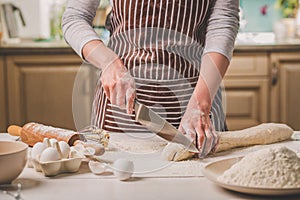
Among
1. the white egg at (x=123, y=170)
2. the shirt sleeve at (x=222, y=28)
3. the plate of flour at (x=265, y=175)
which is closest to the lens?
the plate of flour at (x=265, y=175)

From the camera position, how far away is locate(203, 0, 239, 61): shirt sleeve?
143 cm

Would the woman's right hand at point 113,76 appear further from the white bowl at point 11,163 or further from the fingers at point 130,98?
the white bowl at point 11,163

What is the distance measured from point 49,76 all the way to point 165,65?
152 centimetres

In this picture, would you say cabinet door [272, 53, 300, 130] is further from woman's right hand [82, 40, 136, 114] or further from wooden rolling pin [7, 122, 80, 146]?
wooden rolling pin [7, 122, 80, 146]

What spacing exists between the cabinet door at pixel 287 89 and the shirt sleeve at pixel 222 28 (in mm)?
1506

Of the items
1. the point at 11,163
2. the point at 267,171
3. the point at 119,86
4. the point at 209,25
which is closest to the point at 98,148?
the point at 119,86

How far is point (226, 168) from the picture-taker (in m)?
1.05

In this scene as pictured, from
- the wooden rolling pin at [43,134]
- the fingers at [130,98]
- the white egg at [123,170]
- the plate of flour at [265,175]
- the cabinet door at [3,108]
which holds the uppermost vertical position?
the fingers at [130,98]

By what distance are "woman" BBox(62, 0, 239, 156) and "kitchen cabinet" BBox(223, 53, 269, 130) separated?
140cm

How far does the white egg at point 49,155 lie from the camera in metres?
1.08

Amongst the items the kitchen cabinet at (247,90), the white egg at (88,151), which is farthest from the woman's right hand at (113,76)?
the kitchen cabinet at (247,90)

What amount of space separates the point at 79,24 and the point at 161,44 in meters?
0.22

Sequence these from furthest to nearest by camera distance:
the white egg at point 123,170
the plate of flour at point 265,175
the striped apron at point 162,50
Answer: the striped apron at point 162,50 < the white egg at point 123,170 < the plate of flour at point 265,175

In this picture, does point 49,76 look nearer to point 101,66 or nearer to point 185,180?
point 101,66
